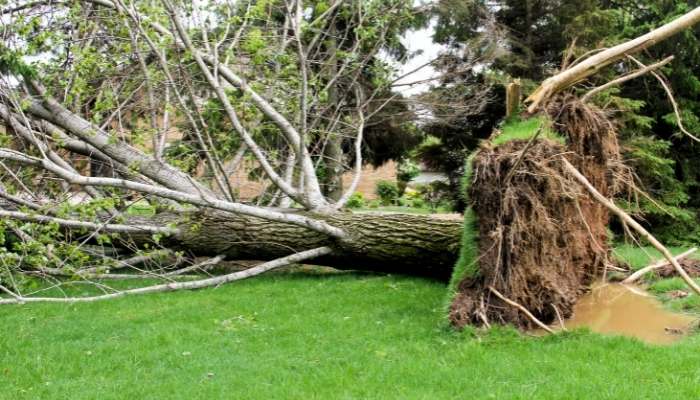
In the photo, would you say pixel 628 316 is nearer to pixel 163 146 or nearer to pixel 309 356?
pixel 309 356

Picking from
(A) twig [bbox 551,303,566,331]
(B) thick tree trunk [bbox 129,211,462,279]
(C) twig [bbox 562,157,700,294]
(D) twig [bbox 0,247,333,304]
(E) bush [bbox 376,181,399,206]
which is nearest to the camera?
(C) twig [bbox 562,157,700,294]

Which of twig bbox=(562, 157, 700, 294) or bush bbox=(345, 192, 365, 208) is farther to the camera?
bush bbox=(345, 192, 365, 208)

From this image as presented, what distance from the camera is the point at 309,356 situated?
535 cm

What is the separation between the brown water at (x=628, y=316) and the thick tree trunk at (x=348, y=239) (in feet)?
5.73

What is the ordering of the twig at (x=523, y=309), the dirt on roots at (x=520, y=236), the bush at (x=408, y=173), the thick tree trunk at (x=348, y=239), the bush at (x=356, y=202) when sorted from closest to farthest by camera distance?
the twig at (x=523, y=309) < the dirt on roots at (x=520, y=236) < the thick tree trunk at (x=348, y=239) < the bush at (x=356, y=202) < the bush at (x=408, y=173)

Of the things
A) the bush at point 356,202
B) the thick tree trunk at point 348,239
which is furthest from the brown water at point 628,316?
the bush at point 356,202

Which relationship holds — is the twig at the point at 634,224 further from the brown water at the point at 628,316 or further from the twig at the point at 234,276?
the twig at the point at 234,276

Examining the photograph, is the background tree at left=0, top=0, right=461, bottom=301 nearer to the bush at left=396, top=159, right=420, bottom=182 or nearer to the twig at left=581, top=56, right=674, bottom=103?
the twig at left=581, top=56, right=674, bottom=103

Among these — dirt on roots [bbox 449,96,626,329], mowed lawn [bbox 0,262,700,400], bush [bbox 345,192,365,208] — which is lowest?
bush [bbox 345,192,365,208]

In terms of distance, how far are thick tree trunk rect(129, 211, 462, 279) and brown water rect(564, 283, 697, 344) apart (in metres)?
1.75

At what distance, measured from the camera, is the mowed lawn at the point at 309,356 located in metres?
4.54

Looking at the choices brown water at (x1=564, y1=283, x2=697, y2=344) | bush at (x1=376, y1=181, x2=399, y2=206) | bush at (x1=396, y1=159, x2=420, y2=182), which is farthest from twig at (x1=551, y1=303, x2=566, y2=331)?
bush at (x1=396, y1=159, x2=420, y2=182)

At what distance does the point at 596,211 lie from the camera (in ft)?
23.2

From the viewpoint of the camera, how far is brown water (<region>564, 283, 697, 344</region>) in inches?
231
